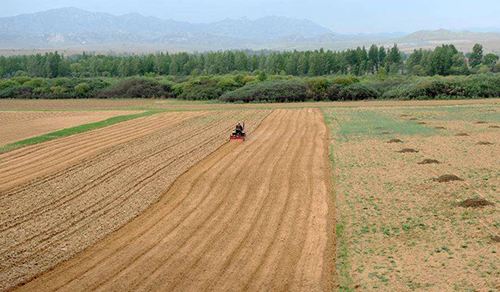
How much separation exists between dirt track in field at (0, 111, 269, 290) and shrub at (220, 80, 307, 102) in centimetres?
3307

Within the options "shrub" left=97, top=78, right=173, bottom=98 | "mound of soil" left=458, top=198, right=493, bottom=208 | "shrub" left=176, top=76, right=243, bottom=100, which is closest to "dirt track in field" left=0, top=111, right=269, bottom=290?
"mound of soil" left=458, top=198, right=493, bottom=208

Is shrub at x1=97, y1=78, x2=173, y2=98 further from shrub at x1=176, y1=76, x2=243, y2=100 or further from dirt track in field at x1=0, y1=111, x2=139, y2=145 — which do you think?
dirt track in field at x1=0, y1=111, x2=139, y2=145

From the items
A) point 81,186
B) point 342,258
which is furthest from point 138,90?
point 342,258

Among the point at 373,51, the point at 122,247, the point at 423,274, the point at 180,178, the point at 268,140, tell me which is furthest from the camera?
the point at 373,51

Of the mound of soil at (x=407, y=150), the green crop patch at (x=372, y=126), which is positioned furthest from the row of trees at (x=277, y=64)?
the mound of soil at (x=407, y=150)

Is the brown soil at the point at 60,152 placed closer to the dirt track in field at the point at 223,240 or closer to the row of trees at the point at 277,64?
the dirt track in field at the point at 223,240

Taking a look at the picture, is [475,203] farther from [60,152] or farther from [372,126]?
[372,126]

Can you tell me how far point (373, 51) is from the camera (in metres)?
119

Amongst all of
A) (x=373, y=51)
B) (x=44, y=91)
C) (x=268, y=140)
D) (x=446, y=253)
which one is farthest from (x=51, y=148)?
(x=373, y=51)

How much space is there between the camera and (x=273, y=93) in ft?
232

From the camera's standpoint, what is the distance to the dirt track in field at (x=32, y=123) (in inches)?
1463

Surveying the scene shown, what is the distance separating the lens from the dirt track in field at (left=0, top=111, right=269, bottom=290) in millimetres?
14375

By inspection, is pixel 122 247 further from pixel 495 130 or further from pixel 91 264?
pixel 495 130

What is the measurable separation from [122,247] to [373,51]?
110 m
